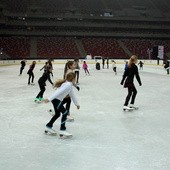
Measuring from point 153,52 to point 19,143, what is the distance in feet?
123

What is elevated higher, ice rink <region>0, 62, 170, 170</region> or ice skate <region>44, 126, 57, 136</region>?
ice skate <region>44, 126, 57, 136</region>

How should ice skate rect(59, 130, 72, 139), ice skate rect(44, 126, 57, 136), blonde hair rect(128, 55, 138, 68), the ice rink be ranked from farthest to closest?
blonde hair rect(128, 55, 138, 68)
ice skate rect(44, 126, 57, 136)
ice skate rect(59, 130, 72, 139)
the ice rink

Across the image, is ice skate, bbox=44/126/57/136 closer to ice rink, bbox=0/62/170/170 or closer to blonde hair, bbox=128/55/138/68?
ice rink, bbox=0/62/170/170

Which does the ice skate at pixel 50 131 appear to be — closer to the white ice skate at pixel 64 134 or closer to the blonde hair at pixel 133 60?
the white ice skate at pixel 64 134

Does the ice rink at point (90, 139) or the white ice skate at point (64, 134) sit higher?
the white ice skate at point (64, 134)

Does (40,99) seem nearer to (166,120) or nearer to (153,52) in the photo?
(166,120)

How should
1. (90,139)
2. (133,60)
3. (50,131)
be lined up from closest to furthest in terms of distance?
(90,139), (50,131), (133,60)

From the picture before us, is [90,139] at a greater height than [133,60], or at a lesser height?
lesser

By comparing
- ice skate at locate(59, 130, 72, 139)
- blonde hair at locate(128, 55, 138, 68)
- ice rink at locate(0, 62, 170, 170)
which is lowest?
ice rink at locate(0, 62, 170, 170)

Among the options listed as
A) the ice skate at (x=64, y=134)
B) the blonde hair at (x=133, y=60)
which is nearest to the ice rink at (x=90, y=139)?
the ice skate at (x=64, y=134)

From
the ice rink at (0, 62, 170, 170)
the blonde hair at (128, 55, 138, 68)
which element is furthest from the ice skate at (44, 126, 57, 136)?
the blonde hair at (128, 55, 138, 68)

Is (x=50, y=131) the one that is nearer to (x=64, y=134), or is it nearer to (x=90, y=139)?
(x=64, y=134)

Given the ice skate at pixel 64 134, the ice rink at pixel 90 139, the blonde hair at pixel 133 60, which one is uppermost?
the blonde hair at pixel 133 60

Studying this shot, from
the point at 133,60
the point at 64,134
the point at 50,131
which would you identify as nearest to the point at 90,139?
the point at 64,134
